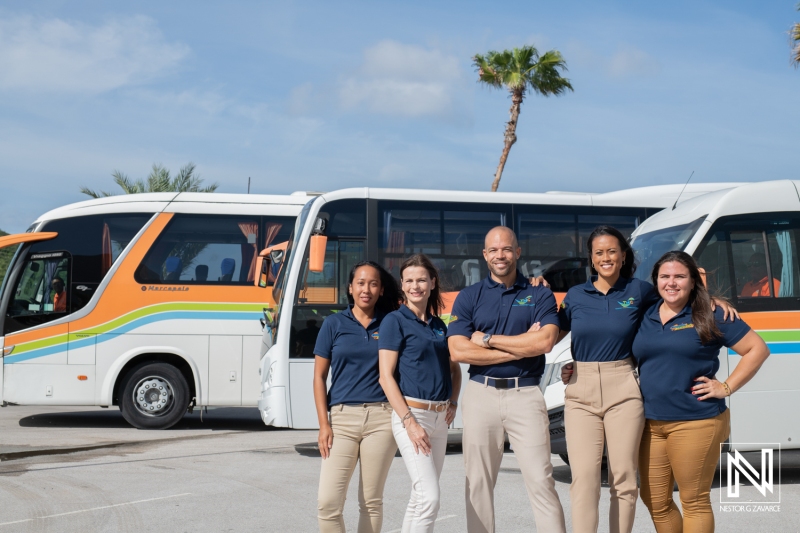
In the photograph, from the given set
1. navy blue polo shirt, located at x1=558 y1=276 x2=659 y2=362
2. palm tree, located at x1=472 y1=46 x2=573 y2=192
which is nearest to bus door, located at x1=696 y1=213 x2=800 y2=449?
navy blue polo shirt, located at x1=558 y1=276 x2=659 y2=362

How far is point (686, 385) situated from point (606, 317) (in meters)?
0.54

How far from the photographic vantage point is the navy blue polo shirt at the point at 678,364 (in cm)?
454

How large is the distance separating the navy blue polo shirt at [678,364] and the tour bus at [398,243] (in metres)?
5.75

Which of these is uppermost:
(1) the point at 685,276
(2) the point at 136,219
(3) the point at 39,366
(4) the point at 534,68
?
(4) the point at 534,68

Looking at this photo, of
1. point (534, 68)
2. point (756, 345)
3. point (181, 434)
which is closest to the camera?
point (756, 345)

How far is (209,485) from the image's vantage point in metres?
8.14

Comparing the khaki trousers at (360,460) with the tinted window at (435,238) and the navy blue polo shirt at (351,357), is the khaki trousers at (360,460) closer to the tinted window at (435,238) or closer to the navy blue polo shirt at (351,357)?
the navy blue polo shirt at (351,357)

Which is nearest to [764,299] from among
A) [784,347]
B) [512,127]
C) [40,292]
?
[784,347]

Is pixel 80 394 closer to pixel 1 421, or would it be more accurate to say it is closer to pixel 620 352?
pixel 1 421

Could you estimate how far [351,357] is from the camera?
4.77 meters

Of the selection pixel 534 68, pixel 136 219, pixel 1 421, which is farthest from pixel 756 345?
pixel 534 68

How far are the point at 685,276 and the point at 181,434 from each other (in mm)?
9545

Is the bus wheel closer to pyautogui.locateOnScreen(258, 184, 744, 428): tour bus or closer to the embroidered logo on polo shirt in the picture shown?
pyautogui.locateOnScreen(258, 184, 744, 428): tour bus

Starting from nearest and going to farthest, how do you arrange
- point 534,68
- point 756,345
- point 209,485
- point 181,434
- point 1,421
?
1. point 756,345
2. point 209,485
3. point 181,434
4. point 1,421
5. point 534,68
